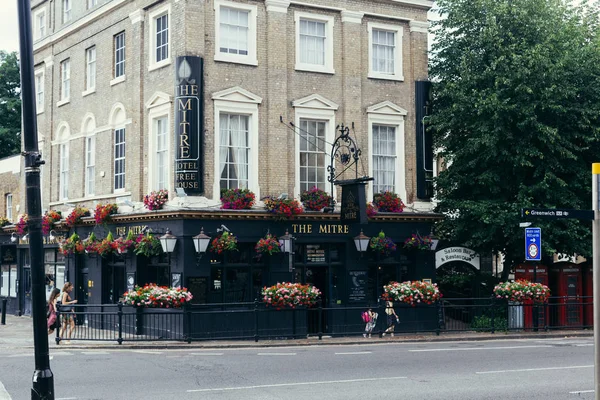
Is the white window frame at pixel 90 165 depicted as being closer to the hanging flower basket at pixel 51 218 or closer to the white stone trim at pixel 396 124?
the hanging flower basket at pixel 51 218

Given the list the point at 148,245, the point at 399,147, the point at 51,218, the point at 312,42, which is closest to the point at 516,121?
the point at 399,147

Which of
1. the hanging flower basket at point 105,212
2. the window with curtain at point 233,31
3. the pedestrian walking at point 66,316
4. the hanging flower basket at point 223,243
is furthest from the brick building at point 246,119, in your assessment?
the pedestrian walking at point 66,316

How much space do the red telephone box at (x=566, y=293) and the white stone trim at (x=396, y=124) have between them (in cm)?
605

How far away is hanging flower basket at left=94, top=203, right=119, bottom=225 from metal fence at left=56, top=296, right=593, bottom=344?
10.2 ft

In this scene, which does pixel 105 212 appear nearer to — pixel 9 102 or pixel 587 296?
pixel 587 296

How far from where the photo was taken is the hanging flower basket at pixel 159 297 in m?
23.6

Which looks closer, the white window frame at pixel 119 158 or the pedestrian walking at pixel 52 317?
the pedestrian walking at pixel 52 317

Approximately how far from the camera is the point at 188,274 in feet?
81.7

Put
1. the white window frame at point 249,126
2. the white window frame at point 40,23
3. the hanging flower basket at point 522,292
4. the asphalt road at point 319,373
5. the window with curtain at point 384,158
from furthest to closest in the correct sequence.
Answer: the white window frame at point 40,23 < the window with curtain at point 384,158 < the hanging flower basket at point 522,292 < the white window frame at point 249,126 < the asphalt road at point 319,373

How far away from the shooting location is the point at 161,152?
26750 mm

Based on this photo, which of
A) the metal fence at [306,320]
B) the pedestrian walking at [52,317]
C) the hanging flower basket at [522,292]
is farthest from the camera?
the hanging flower basket at [522,292]

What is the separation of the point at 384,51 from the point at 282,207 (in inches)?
289

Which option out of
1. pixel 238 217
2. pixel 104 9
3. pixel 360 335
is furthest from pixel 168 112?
pixel 360 335

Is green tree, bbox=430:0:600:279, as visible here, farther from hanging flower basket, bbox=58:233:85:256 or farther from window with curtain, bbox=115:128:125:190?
hanging flower basket, bbox=58:233:85:256
